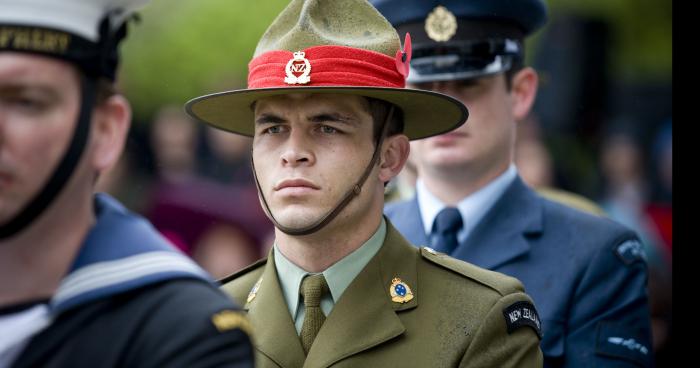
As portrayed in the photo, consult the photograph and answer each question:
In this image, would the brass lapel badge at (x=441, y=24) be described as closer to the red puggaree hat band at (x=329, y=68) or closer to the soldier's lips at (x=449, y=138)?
the soldier's lips at (x=449, y=138)

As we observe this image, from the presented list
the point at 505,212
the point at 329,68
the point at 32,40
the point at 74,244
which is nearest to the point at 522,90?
the point at 505,212

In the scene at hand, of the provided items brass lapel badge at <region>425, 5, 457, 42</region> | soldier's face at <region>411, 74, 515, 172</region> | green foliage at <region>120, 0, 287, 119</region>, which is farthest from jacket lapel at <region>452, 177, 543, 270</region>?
green foliage at <region>120, 0, 287, 119</region>

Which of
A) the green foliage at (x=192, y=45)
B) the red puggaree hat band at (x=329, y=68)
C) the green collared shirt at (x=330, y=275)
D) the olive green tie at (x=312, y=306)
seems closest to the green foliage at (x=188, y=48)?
the green foliage at (x=192, y=45)

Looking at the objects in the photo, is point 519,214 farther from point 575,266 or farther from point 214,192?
point 214,192

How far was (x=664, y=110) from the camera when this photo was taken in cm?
1309

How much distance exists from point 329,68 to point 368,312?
747 millimetres

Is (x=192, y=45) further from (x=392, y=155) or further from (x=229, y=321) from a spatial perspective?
(x=229, y=321)

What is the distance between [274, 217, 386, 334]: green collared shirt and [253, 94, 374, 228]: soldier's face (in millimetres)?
146

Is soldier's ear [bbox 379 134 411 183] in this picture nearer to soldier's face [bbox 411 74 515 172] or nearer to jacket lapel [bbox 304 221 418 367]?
jacket lapel [bbox 304 221 418 367]

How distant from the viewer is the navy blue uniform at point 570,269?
469cm

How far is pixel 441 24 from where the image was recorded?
5250 mm

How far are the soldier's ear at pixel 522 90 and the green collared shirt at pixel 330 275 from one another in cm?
161

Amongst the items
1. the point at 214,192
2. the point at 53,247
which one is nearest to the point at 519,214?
the point at 53,247

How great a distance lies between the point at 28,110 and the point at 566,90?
380 inches
